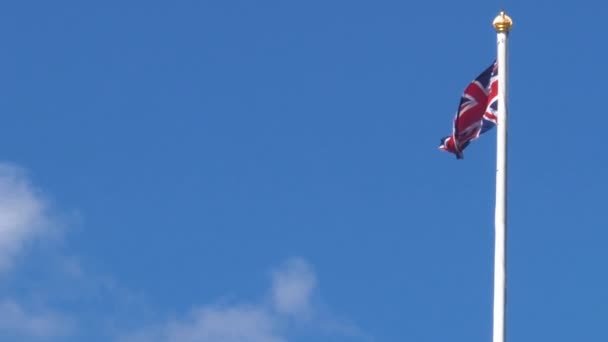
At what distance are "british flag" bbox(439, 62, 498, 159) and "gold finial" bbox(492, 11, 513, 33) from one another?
772 millimetres

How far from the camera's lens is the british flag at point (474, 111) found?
4853 cm

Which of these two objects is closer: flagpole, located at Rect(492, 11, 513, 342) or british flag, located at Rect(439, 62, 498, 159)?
flagpole, located at Rect(492, 11, 513, 342)

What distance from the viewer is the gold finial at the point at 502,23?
4806cm

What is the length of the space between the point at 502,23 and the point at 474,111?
5.62ft

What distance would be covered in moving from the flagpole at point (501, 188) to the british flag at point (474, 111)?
624 millimetres

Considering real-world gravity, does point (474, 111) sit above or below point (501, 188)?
above

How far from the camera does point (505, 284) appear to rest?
46.4 meters

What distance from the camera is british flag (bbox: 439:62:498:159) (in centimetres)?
4853

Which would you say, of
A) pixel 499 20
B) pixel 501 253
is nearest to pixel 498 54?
pixel 499 20

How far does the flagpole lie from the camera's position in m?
46.2

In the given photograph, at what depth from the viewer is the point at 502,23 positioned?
48062 millimetres

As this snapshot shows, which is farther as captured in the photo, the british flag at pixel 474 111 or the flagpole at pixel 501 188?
the british flag at pixel 474 111

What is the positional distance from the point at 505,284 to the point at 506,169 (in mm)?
2006

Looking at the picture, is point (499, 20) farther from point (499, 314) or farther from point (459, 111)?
point (499, 314)
